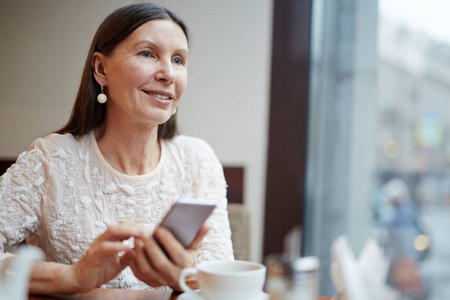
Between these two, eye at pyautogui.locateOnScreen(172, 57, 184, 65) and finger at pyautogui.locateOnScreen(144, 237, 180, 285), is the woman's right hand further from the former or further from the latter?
eye at pyautogui.locateOnScreen(172, 57, 184, 65)

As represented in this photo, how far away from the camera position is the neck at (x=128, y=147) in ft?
4.54

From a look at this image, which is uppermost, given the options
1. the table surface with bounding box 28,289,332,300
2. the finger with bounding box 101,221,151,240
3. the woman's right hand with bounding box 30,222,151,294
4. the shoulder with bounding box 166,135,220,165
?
the shoulder with bounding box 166,135,220,165

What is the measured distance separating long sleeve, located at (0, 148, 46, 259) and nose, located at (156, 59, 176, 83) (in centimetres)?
41

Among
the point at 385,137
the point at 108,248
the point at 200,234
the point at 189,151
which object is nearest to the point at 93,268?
the point at 108,248

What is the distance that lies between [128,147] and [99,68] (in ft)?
0.90

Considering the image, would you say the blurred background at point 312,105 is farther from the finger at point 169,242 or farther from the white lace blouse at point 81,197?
the finger at point 169,242

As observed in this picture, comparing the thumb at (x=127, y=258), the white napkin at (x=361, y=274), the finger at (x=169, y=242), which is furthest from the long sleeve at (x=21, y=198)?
the white napkin at (x=361, y=274)

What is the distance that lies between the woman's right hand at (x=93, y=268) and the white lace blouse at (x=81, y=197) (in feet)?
1.07

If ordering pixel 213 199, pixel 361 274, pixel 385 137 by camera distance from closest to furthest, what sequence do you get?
pixel 361 274
pixel 213 199
pixel 385 137

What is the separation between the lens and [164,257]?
0.90 m

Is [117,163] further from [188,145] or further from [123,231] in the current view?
[123,231]

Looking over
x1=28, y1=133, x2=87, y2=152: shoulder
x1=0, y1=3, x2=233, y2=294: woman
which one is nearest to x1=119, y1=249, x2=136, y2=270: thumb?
x1=0, y1=3, x2=233, y2=294: woman

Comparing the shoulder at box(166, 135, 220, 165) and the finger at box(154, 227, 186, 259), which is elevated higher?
the shoulder at box(166, 135, 220, 165)

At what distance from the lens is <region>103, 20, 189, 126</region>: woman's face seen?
1311 mm
